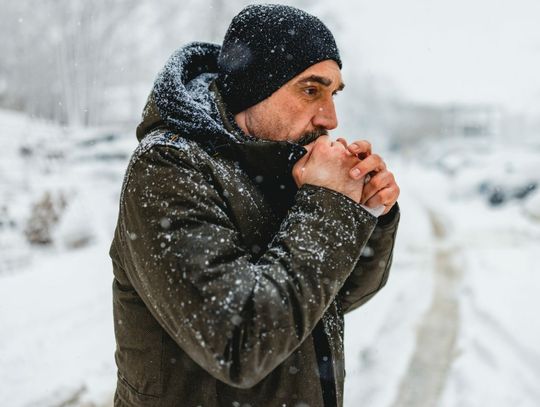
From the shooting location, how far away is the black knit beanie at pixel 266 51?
5.07 feet

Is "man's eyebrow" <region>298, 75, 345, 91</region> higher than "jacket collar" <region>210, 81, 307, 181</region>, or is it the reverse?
"man's eyebrow" <region>298, 75, 345, 91</region>

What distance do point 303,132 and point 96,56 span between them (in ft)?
71.2

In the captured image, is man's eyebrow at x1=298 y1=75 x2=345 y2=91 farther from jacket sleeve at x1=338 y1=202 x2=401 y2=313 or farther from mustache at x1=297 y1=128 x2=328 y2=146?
jacket sleeve at x1=338 y1=202 x2=401 y2=313

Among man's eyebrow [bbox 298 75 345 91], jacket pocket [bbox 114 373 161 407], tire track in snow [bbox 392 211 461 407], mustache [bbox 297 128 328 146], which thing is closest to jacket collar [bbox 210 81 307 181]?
mustache [bbox 297 128 328 146]

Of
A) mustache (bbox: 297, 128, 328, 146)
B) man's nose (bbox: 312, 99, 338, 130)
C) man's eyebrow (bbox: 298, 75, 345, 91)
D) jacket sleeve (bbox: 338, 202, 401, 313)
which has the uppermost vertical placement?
man's eyebrow (bbox: 298, 75, 345, 91)

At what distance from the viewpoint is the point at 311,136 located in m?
1.53

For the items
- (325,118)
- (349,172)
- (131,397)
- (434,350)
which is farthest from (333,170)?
(434,350)

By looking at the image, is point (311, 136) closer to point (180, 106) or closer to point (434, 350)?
point (180, 106)

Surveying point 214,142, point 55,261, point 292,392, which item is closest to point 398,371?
point 292,392

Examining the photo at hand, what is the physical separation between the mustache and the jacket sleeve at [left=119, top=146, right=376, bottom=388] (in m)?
0.31

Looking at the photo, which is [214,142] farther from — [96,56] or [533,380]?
[96,56]

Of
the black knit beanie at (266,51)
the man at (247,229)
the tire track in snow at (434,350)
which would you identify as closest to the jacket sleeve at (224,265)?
the man at (247,229)

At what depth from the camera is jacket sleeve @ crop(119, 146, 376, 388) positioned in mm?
1041

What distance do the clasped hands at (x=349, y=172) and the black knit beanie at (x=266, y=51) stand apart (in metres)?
0.35
